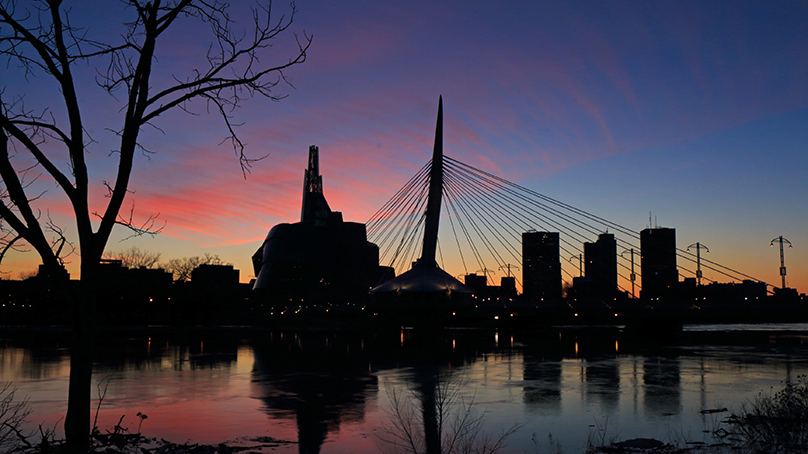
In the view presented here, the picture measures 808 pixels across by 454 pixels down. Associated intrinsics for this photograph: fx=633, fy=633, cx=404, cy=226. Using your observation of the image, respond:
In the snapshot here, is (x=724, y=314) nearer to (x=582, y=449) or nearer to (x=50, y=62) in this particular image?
(x=582, y=449)

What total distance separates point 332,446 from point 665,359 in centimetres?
3743

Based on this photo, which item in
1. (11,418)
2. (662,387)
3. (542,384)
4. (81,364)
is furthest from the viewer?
(542,384)

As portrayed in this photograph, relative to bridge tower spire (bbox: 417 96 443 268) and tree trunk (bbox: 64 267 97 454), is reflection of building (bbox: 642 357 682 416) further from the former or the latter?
bridge tower spire (bbox: 417 96 443 268)

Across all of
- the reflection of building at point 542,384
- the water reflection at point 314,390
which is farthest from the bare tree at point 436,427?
the reflection of building at point 542,384

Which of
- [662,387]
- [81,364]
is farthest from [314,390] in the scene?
[81,364]

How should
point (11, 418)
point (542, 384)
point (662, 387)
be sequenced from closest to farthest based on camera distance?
point (11, 418) < point (662, 387) < point (542, 384)

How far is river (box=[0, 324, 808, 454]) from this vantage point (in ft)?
58.1

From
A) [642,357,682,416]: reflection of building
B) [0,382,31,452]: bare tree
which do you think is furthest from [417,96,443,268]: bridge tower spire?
[0,382,31,452]: bare tree

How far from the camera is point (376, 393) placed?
2616 cm

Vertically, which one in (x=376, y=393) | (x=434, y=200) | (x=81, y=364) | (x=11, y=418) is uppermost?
(x=434, y=200)

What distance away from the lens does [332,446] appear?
1568cm

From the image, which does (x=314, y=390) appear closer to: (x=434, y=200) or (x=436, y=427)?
(x=436, y=427)

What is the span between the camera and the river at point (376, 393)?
17.7 metres

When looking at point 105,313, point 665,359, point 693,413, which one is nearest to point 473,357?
point 665,359
